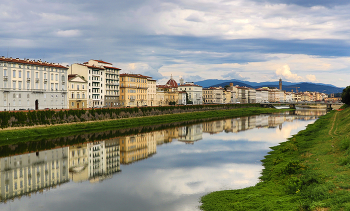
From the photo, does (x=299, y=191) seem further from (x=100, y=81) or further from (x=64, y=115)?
(x=100, y=81)

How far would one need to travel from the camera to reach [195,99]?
561 feet

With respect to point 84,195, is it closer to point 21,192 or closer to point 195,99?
point 21,192

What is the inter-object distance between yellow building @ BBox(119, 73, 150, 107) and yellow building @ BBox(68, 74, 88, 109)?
21105mm

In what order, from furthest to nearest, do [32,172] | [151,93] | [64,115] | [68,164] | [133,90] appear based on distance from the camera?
[151,93]
[133,90]
[64,115]
[68,164]
[32,172]

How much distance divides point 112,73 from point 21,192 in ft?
266

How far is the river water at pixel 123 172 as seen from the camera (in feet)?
67.1

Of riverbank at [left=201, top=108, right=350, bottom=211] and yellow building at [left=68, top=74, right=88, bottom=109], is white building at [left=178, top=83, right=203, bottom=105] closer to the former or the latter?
yellow building at [left=68, top=74, right=88, bottom=109]

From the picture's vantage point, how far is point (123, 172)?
93.9ft

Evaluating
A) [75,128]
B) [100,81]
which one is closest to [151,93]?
[100,81]

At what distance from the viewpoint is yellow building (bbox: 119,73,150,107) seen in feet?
351

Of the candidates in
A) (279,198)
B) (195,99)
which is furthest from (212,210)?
(195,99)

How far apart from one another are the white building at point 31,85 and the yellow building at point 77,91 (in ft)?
10.2

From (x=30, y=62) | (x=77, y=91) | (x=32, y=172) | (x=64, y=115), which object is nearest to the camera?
(x=32, y=172)

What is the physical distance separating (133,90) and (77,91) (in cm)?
3036
